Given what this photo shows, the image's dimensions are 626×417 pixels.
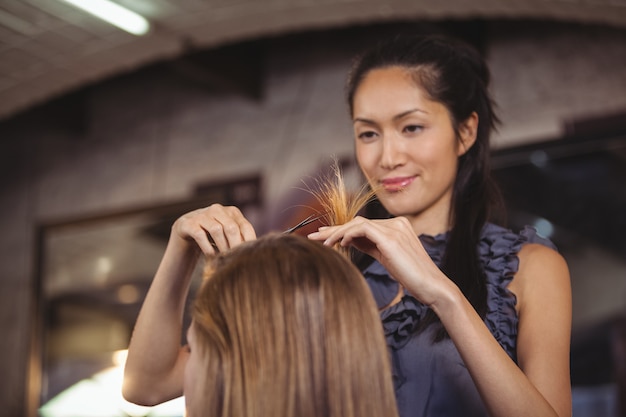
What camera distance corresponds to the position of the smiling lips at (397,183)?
1599 millimetres

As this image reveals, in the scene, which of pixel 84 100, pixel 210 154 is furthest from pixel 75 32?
pixel 84 100

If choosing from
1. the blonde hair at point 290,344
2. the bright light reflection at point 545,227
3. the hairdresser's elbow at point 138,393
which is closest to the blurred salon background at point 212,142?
the bright light reflection at point 545,227

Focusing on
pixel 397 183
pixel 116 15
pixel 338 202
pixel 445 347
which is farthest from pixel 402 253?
pixel 116 15

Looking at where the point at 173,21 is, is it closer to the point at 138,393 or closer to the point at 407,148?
the point at 407,148

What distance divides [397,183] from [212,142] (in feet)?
11.2

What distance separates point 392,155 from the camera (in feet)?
5.20

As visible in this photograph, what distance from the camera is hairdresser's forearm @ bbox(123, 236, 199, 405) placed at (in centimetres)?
148

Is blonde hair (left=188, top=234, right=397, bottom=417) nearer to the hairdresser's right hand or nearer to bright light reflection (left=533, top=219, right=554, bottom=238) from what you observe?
the hairdresser's right hand

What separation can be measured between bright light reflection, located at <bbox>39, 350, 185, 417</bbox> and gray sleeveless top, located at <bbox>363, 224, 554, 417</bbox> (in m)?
3.13

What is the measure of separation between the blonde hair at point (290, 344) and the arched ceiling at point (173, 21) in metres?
2.67

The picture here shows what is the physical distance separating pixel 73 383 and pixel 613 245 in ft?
10.4

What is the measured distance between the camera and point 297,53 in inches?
186

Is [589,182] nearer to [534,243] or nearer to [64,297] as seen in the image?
[534,243]

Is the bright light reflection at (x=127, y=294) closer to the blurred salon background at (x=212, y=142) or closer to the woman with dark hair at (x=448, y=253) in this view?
the blurred salon background at (x=212, y=142)
